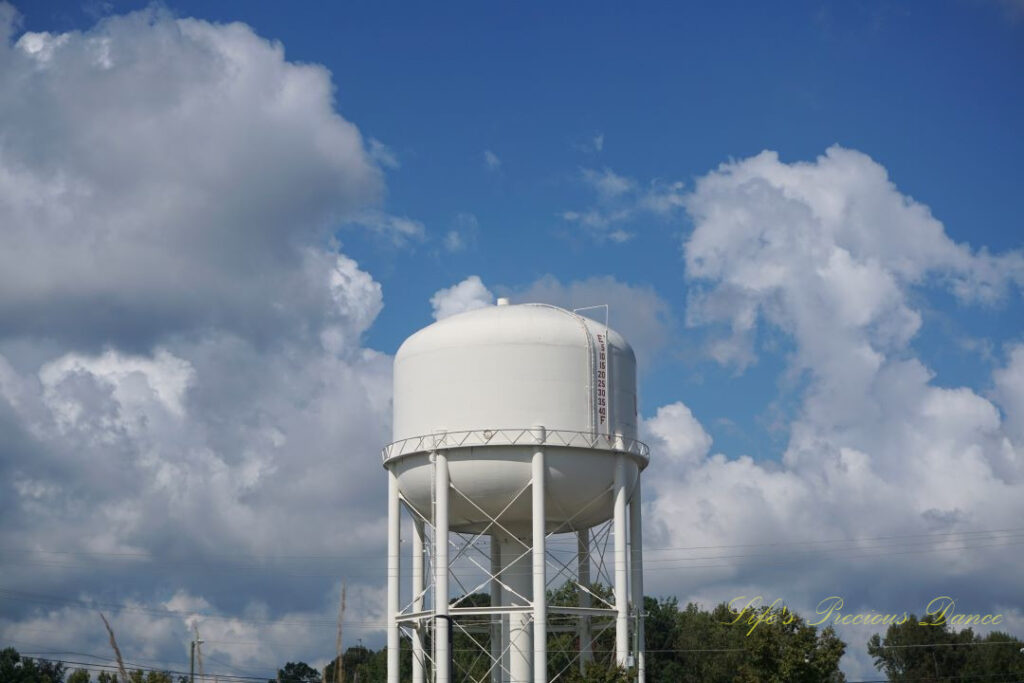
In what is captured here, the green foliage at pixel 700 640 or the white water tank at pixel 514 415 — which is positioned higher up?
the white water tank at pixel 514 415

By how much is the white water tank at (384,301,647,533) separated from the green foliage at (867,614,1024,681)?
145 ft

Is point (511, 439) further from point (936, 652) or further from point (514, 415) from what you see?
point (936, 652)

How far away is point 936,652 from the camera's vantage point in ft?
260

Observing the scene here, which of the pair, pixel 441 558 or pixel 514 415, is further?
pixel 514 415

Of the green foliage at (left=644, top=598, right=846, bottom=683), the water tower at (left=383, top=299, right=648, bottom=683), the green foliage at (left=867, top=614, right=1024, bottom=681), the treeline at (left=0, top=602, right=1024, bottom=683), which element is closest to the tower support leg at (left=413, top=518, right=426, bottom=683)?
the water tower at (left=383, top=299, right=648, bottom=683)

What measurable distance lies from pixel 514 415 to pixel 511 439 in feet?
2.92

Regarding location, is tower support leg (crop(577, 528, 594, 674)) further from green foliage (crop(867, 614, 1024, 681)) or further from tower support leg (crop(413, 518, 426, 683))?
green foliage (crop(867, 614, 1024, 681))

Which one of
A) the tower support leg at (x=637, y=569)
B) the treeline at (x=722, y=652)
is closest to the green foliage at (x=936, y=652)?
the treeline at (x=722, y=652)

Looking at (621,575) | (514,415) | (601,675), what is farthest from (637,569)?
(514,415)

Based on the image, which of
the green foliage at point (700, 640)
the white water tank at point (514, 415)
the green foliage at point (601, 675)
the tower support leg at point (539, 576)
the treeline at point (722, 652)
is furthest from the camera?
the treeline at point (722, 652)

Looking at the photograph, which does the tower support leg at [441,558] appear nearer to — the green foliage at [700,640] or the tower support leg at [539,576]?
the tower support leg at [539,576]

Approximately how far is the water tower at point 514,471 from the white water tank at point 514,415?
42mm

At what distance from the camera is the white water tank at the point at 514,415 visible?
3844 centimetres

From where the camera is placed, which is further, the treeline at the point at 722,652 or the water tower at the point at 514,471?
the treeline at the point at 722,652
